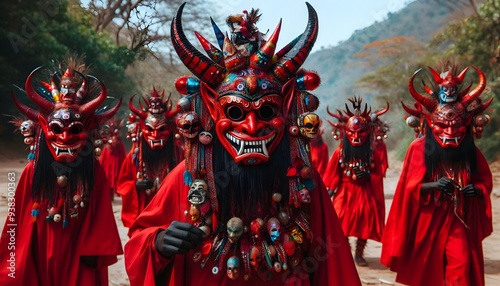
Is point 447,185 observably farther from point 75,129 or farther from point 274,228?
point 75,129

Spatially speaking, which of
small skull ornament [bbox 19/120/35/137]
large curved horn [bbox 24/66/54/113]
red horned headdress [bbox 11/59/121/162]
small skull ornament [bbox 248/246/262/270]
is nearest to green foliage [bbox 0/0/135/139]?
red horned headdress [bbox 11/59/121/162]

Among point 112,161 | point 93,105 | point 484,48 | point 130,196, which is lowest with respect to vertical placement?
point 130,196

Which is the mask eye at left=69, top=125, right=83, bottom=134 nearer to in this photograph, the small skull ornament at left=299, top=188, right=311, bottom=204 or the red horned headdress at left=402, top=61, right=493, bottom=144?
the small skull ornament at left=299, top=188, right=311, bottom=204

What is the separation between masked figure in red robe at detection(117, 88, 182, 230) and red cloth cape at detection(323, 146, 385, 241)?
2848 millimetres

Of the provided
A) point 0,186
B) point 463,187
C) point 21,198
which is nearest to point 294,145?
point 21,198

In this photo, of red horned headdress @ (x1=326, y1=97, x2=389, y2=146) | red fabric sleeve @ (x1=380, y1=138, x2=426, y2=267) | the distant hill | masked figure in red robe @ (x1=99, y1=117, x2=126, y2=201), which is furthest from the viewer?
the distant hill

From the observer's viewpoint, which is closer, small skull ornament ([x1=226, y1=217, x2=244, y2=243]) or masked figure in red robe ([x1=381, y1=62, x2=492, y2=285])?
small skull ornament ([x1=226, y1=217, x2=244, y2=243])

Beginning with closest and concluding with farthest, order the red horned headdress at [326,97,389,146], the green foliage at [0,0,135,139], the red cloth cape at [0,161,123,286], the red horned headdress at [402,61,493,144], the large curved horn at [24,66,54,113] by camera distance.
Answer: the red cloth cape at [0,161,123,286]
the large curved horn at [24,66,54,113]
the red horned headdress at [402,61,493,144]
the red horned headdress at [326,97,389,146]
the green foliage at [0,0,135,139]

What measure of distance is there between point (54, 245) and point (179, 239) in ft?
7.85

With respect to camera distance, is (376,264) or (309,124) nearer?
(309,124)

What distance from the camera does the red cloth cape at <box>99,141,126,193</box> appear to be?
1248 cm

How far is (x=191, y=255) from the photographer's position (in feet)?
10.4

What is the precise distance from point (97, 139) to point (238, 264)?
269 cm

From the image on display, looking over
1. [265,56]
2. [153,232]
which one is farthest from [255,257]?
[265,56]
